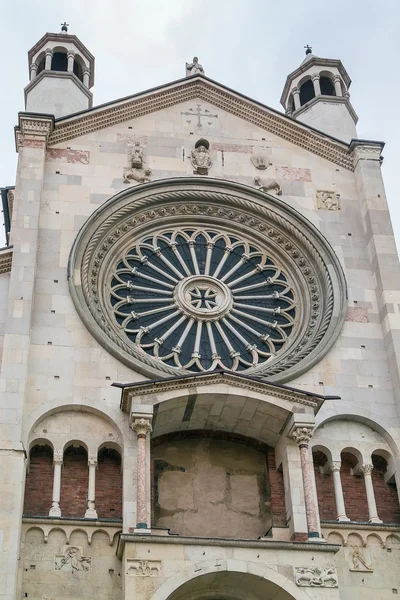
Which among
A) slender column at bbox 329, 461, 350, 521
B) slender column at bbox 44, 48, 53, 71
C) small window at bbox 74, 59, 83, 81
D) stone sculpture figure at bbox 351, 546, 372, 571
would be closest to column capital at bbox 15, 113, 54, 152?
slender column at bbox 44, 48, 53, 71

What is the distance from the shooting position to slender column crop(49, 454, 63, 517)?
1694 cm

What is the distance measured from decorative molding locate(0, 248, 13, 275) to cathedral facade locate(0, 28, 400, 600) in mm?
158

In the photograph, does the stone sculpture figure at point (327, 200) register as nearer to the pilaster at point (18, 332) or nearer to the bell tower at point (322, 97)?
the bell tower at point (322, 97)

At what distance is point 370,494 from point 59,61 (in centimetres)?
1478

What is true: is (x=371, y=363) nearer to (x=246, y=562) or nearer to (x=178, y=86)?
(x=246, y=562)

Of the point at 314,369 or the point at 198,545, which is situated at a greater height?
the point at 314,369

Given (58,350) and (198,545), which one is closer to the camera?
(198,545)

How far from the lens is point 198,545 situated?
632 inches

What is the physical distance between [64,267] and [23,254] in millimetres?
891

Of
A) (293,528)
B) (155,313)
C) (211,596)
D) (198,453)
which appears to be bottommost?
(211,596)

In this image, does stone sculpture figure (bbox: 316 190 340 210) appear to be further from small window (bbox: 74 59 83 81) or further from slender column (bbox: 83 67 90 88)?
small window (bbox: 74 59 83 81)

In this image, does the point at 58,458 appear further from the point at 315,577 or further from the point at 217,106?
the point at 217,106

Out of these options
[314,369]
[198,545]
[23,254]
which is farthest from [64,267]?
[198,545]

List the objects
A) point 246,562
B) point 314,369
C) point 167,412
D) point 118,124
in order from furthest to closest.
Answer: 1. point 118,124
2. point 314,369
3. point 167,412
4. point 246,562
